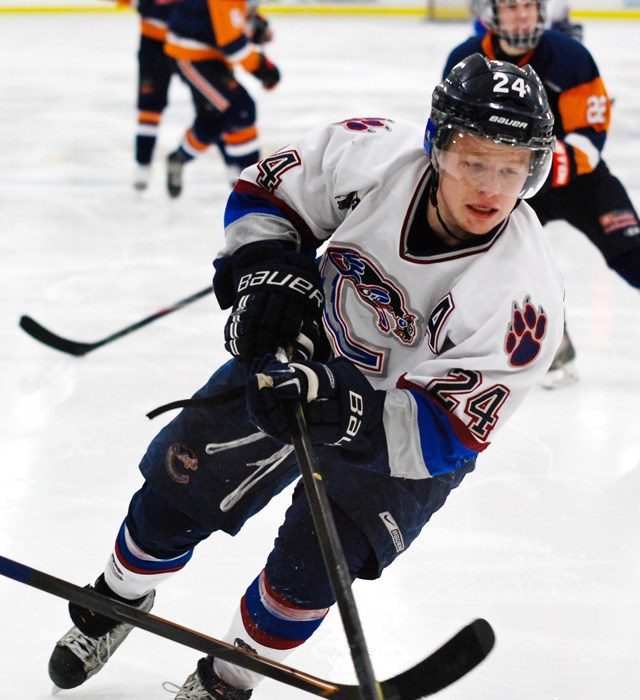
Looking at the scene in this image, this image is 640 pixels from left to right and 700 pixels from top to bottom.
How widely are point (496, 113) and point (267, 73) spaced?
12.7 ft

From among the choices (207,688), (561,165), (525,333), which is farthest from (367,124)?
(561,165)

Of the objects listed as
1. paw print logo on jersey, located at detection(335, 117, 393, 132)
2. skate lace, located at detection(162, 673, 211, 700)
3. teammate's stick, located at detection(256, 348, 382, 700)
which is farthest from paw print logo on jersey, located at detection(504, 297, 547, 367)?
skate lace, located at detection(162, 673, 211, 700)

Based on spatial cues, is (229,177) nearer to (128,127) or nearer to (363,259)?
(128,127)

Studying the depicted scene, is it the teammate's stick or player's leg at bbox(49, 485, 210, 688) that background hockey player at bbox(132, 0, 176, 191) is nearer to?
player's leg at bbox(49, 485, 210, 688)

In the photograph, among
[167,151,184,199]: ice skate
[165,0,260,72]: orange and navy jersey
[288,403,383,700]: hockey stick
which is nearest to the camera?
[288,403,383,700]: hockey stick

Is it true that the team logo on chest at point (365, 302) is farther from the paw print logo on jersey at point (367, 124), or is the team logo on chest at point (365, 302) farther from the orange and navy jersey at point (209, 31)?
the orange and navy jersey at point (209, 31)

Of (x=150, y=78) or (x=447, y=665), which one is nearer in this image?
(x=447, y=665)

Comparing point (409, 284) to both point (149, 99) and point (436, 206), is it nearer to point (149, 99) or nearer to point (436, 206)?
point (436, 206)

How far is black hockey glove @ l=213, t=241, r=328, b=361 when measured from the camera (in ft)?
5.15

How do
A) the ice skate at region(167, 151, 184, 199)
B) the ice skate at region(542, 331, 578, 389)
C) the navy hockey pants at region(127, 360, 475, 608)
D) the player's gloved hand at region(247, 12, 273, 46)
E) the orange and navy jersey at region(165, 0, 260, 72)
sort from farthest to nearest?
the player's gloved hand at region(247, 12, 273, 46)
the ice skate at region(167, 151, 184, 199)
the orange and navy jersey at region(165, 0, 260, 72)
the ice skate at region(542, 331, 578, 389)
the navy hockey pants at region(127, 360, 475, 608)

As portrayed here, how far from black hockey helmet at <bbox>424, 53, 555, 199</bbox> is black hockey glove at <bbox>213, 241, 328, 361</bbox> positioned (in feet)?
0.82

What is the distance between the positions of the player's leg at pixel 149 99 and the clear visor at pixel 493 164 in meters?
3.64

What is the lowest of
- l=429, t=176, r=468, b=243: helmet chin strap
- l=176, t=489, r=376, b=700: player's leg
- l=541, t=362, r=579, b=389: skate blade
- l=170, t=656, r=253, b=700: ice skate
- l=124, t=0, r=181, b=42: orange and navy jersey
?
l=541, t=362, r=579, b=389: skate blade

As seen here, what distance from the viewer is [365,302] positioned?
1.67m
